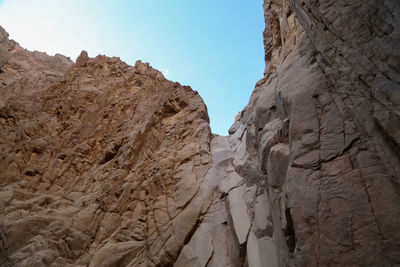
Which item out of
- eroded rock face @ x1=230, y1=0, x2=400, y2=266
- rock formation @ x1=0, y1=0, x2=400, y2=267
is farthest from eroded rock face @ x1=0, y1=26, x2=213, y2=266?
eroded rock face @ x1=230, y1=0, x2=400, y2=266

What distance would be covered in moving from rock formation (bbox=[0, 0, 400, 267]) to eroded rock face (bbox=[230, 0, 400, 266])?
0.11 ft

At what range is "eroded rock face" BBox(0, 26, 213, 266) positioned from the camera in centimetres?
1179

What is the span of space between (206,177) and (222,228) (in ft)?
11.3

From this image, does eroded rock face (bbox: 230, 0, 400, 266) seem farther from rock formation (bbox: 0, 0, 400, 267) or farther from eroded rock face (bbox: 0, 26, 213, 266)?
eroded rock face (bbox: 0, 26, 213, 266)

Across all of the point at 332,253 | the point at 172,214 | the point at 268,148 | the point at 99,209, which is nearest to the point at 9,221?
the point at 99,209

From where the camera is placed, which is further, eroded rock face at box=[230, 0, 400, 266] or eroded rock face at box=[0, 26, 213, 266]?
eroded rock face at box=[0, 26, 213, 266]

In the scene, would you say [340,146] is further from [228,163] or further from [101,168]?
[101,168]

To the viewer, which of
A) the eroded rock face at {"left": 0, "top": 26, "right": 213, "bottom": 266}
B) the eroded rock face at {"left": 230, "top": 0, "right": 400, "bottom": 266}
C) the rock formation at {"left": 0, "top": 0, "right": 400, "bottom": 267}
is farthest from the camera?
the eroded rock face at {"left": 0, "top": 26, "right": 213, "bottom": 266}

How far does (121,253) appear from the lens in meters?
11.3

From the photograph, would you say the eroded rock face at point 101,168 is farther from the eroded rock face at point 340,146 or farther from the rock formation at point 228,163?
the eroded rock face at point 340,146

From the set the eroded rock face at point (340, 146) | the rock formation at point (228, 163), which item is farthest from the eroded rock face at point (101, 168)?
the eroded rock face at point (340, 146)

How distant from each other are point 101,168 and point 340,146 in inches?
585

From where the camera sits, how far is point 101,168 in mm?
16781

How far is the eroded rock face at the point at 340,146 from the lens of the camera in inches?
212
